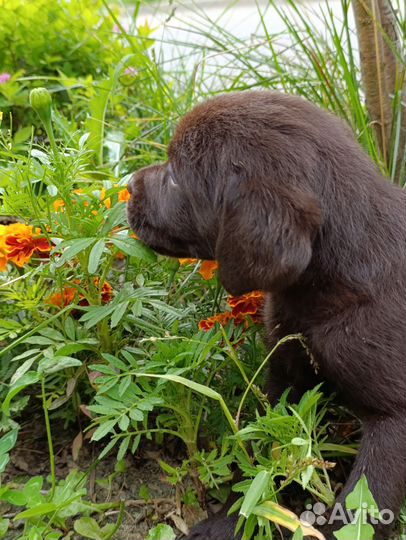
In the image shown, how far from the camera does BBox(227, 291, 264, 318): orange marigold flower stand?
2174mm

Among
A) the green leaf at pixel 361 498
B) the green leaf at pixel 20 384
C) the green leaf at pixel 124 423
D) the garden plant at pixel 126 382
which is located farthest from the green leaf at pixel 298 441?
the green leaf at pixel 20 384

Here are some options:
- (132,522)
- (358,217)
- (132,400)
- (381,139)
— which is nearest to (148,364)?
(132,400)

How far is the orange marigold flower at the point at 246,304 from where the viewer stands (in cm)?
217

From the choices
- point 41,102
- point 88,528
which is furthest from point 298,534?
point 41,102

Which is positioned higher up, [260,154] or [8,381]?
[260,154]

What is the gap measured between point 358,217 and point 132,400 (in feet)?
2.28

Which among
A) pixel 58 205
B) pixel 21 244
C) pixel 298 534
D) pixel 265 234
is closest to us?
pixel 298 534

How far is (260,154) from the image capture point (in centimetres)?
176

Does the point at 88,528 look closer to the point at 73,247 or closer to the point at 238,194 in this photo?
the point at 73,247

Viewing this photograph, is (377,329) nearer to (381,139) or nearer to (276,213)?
(276,213)

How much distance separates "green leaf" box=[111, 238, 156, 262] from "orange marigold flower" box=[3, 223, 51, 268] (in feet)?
0.82

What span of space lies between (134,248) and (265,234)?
40 cm

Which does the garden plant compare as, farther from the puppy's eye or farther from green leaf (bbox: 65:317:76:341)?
the puppy's eye

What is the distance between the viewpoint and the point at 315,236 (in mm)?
1781
